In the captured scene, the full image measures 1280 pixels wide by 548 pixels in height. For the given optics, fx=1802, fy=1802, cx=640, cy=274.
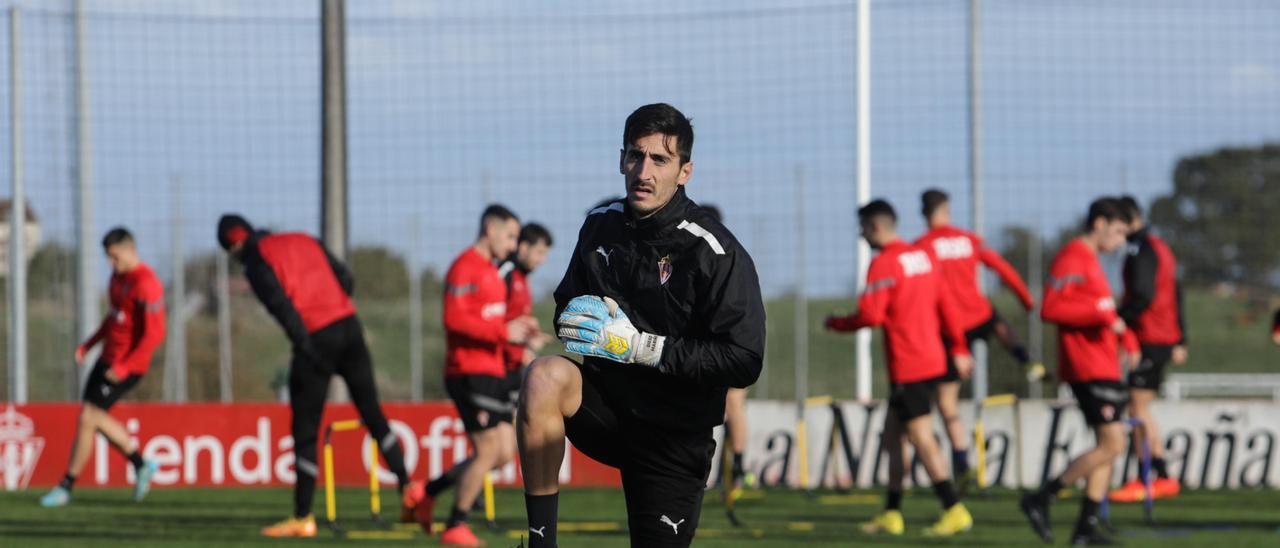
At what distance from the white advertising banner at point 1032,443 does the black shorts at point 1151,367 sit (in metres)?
1.06

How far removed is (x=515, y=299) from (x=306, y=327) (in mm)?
2048

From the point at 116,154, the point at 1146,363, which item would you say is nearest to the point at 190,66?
the point at 116,154

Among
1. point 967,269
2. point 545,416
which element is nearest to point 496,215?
point 545,416

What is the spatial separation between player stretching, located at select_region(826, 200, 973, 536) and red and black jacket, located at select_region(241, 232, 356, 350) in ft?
10.3

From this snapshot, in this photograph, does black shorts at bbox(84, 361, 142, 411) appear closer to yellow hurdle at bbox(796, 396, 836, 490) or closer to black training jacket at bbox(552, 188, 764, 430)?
yellow hurdle at bbox(796, 396, 836, 490)

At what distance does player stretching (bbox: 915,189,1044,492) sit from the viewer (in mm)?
13961

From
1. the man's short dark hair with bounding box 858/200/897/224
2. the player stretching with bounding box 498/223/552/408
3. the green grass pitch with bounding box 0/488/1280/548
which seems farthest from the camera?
the player stretching with bounding box 498/223/552/408

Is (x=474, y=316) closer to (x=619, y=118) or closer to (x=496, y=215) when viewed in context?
(x=496, y=215)

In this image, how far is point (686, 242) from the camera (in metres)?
5.95

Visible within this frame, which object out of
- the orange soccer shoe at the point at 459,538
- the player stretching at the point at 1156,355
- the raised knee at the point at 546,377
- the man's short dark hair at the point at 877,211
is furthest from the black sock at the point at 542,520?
the player stretching at the point at 1156,355

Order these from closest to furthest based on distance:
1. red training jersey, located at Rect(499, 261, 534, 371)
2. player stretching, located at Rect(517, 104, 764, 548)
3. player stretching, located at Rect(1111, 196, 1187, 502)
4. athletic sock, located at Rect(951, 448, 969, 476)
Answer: player stretching, located at Rect(517, 104, 764, 548) → red training jersey, located at Rect(499, 261, 534, 371) → athletic sock, located at Rect(951, 448, 969, 476) → player stretching, located at Rect(1111, 196, 1187, 502)

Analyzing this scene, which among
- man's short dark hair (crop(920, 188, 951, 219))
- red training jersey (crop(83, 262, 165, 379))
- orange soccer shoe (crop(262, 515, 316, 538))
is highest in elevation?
man's short dark hair (crop(920, 188, 951, 219))

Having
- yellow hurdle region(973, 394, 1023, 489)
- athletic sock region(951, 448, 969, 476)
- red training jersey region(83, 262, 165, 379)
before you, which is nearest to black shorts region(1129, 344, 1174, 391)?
yellow hurdle region(973, 394, 1023, 489)

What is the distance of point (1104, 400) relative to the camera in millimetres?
10602
